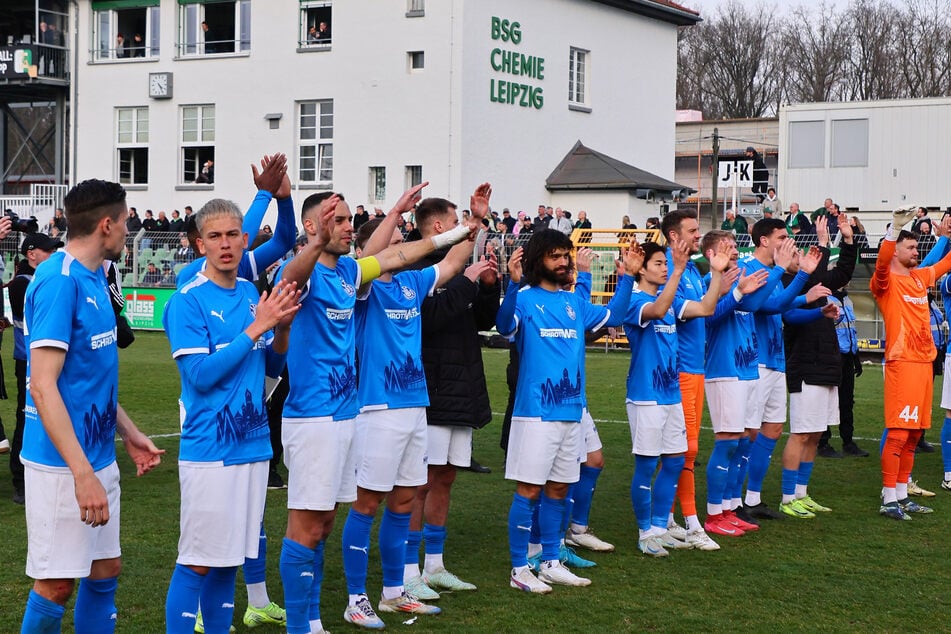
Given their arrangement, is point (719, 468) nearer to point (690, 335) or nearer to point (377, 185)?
point (690, 335)

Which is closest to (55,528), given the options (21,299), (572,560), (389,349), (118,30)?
(389,349)

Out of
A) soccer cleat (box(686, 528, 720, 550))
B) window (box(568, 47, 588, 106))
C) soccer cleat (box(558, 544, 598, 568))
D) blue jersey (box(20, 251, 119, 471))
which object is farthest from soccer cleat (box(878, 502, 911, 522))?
window (box(568, 47, 588, 106))

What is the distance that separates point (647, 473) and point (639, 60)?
33140 mm

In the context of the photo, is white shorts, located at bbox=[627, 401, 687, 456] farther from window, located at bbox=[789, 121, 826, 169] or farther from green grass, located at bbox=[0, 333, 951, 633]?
window, located at bbox=[789, 121, 826, 169]

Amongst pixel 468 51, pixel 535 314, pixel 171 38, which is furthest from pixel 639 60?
pixel 535 314

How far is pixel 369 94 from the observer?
33.9m

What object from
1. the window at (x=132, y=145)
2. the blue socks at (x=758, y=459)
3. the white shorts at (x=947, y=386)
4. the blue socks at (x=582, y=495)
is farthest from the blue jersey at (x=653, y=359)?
the window at (x=132, y=145)

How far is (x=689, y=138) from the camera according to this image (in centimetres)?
5309

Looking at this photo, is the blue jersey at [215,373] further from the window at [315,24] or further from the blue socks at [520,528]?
the window at [315,24]

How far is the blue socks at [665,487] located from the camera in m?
7.71

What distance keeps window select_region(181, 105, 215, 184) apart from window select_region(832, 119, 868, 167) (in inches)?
745

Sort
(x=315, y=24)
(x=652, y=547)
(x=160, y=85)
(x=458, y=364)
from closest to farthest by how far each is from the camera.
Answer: (x=458, y=364) → (x=652, y=547) → (x=315, y=24) → (x=160, y=85)

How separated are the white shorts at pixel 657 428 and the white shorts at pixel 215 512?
332cm

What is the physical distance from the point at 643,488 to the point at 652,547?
387 mm
